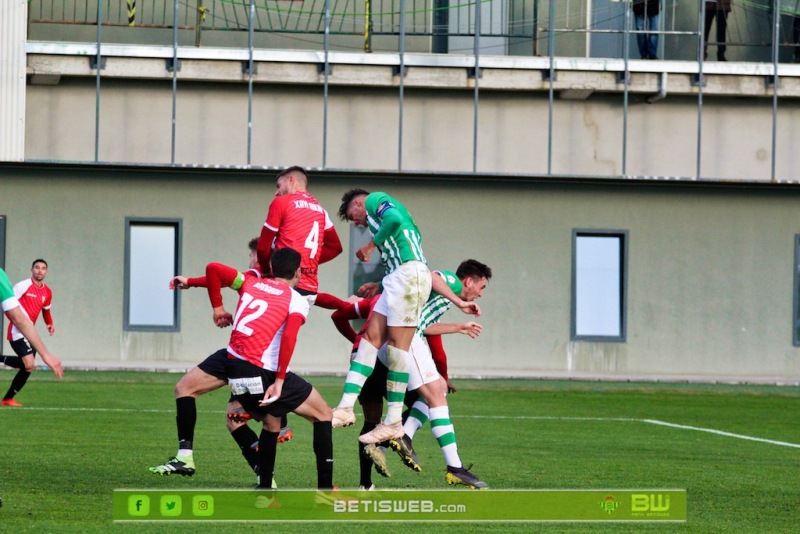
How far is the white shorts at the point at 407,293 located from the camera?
939cm

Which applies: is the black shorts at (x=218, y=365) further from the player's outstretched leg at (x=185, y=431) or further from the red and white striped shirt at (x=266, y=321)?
the player's outstretched leg at (x=185, y=431)

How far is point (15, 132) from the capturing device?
2695 centimetres

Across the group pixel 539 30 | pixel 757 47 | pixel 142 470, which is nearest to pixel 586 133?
pixel 539 30

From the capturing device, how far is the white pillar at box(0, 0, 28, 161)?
26844mm

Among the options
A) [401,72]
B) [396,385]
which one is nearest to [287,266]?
[396,385]

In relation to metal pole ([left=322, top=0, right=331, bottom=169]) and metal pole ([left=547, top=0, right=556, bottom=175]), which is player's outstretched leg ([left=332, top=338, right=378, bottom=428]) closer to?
metal pole ([left=322, top=0, right=331, bottom=169])

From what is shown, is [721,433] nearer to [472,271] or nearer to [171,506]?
[472,271]

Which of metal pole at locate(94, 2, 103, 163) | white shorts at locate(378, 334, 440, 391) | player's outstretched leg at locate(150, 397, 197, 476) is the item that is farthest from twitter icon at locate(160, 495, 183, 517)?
metal pole at locate(94, 2, 103, 163)

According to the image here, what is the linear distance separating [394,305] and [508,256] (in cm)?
1965

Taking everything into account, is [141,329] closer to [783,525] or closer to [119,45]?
[119,45]

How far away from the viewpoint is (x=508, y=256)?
2891 cm

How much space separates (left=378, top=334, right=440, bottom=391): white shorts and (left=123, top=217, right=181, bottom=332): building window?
62.7 ft

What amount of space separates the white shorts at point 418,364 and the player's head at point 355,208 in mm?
954

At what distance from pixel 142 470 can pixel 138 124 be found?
1825cm
